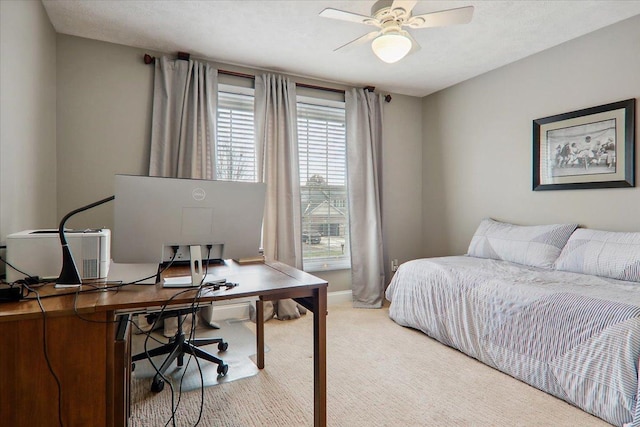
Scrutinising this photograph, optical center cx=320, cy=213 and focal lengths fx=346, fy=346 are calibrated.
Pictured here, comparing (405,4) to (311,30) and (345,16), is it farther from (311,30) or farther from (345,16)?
(311,30)

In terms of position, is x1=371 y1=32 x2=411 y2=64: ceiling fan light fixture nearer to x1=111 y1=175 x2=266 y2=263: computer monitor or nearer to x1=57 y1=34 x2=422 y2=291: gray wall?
x1=111 y1=175 x2=266 y2=263: computer monitor

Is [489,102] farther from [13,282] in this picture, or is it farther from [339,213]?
[13,282]

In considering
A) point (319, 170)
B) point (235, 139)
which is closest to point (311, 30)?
point (235, 139)

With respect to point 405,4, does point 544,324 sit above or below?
below

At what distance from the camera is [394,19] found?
7.13 ft

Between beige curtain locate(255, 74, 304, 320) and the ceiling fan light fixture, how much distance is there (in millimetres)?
1495

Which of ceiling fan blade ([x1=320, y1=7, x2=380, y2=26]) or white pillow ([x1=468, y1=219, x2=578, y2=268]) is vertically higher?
ceiling fan blade ([x1=320, y1=7, x2=380, y2=26])

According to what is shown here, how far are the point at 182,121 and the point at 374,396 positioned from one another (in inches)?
106

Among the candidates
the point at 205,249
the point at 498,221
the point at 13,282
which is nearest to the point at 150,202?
the point at 205,249

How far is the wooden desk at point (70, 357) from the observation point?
3.72 feet

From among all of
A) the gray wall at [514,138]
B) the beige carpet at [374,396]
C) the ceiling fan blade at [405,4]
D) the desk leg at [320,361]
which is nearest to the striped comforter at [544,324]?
the beige carpet at [374,396]

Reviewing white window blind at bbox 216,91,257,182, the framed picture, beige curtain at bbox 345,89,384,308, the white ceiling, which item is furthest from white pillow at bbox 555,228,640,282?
white window blind at bbox 216,91,257,182

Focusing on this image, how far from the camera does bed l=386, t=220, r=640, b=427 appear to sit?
5.74 feet

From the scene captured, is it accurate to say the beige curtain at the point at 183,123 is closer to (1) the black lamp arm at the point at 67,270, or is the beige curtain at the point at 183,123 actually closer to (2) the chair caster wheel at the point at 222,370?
(2) the chair caster wheel at the point at 222,370
